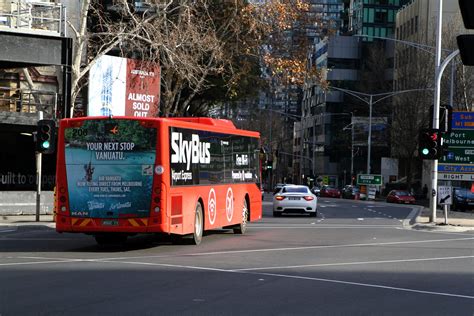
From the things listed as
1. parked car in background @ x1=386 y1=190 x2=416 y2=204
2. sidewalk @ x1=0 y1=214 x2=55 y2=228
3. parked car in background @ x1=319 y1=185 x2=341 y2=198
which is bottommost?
parked car in background @ x1=319 y1=185 x2=341 y2=198

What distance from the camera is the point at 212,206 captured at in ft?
68.3

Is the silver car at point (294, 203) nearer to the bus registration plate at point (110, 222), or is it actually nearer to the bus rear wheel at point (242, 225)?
the bus rear wheel at point (242, 225)

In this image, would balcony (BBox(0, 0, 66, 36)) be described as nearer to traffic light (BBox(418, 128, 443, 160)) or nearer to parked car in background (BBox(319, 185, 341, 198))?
traffic light (BBox(418, 128, 443, 160))

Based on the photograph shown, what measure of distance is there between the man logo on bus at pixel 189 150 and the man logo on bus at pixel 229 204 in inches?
77.6

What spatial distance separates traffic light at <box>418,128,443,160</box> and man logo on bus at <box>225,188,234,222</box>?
921 cm

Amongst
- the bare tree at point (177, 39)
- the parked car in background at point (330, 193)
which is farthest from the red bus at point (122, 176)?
the parked car in background at point (330, 193)

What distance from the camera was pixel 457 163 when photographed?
3152 centimetres

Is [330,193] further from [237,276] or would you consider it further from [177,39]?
[237,276]

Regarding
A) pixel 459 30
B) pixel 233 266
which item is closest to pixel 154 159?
pixel 233 266

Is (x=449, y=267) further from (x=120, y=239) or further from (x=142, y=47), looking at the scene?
(x=142, y=47)

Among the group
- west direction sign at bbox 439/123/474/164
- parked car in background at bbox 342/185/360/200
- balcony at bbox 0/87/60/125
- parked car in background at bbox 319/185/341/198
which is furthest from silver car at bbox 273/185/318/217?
parked car in background at bbox 319/185/341/198

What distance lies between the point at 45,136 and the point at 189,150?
303 inches

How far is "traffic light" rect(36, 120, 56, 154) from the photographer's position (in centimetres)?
2477

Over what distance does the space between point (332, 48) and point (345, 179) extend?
20.1 meters
